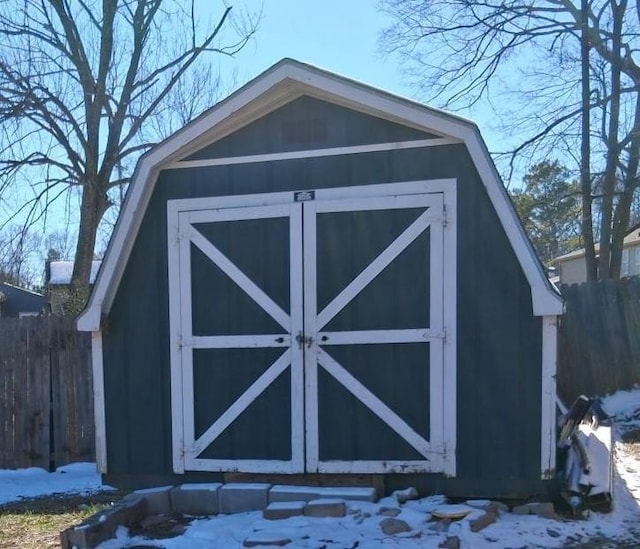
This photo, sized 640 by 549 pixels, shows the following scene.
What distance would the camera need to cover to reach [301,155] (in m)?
4.95

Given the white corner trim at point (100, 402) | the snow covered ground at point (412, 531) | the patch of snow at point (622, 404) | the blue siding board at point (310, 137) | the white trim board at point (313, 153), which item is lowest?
the patch of snow at point (622, 404)

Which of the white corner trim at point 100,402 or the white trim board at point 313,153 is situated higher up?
the white trim board at point 313,153

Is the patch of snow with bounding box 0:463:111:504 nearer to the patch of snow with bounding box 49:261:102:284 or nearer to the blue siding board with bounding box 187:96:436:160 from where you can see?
the blue siding board with bounding box 187:96:436:160

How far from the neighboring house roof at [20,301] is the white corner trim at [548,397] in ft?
105

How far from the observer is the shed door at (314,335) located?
4.69 m

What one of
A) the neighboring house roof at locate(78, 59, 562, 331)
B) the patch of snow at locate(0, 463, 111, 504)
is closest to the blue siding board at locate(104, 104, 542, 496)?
the neighboring house roof at locate(78, 59, 562, 331)

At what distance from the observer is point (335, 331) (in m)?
4.83

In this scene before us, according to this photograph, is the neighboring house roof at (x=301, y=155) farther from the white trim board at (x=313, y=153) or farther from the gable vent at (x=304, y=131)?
the gable vent at (x=304, y=131)

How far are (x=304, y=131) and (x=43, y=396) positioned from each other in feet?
14.7

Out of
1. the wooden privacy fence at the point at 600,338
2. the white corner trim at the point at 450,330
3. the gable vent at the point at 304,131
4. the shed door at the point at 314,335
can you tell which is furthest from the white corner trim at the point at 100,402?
the wooden privacy fence at the point at 600,338

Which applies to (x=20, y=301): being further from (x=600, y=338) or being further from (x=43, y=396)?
(x=600, y=338)

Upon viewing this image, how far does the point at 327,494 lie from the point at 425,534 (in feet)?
2.92

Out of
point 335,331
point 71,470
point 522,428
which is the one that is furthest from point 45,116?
point 522,428

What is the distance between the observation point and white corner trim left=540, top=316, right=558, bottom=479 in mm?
4414
